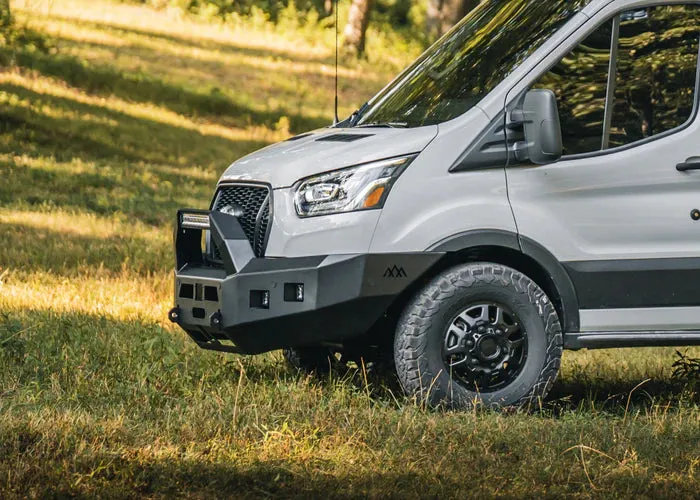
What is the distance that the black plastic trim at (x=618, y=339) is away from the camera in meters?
7.38

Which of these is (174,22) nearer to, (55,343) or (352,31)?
(352,31)

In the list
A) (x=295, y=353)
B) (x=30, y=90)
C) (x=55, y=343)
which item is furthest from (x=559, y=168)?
(x=30, y=90)

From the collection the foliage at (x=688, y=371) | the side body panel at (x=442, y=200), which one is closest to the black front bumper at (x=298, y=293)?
the side body panel at (x=442, y=200)

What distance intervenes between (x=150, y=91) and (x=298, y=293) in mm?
19514

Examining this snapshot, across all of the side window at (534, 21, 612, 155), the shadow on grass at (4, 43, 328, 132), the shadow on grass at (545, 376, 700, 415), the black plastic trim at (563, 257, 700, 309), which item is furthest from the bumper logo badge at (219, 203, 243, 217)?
the shadow on grass at (4, 43, 328, 132)

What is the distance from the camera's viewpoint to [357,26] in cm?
3309

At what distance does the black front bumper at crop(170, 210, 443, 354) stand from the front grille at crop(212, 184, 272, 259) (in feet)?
0.31

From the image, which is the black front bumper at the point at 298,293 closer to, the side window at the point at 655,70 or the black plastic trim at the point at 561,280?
the black plastic trim at the point at 561,280

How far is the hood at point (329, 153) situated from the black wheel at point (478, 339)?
0.70 metres

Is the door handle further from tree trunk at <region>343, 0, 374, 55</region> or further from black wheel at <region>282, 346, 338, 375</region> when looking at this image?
tree trunk at <region>343, 0, 374, 55</region>

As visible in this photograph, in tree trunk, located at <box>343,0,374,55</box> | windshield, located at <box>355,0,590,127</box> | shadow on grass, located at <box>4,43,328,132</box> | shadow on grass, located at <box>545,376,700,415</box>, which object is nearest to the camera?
windshield, located at <box>355,0,590,127</box>

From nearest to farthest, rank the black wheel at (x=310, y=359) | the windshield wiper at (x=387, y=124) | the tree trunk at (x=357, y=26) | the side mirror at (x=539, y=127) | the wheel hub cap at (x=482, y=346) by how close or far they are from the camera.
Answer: the side mirror at (x=539, y=127) < the wheel hub cap at (x=482, y=346) < the windshield wiper at (x=387, y=124) < the black wheel at (x=310, y=359) < the tree trunk at (x=357, y=26)

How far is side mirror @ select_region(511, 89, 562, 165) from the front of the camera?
6.93m

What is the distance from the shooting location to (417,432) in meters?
6.54
